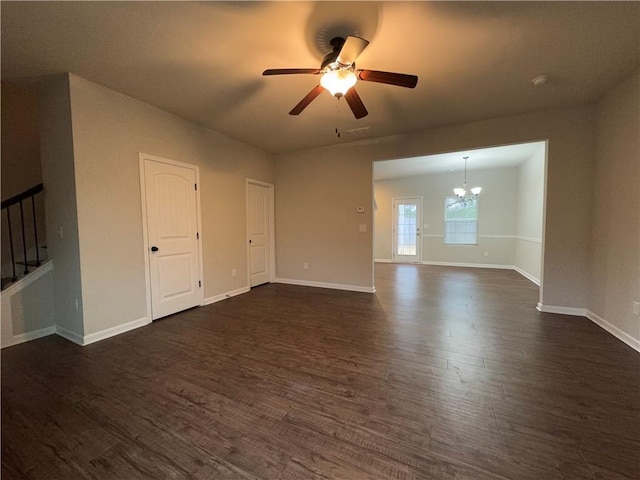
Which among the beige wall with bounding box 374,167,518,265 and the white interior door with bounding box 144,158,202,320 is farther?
the beige wall with bounding box 374,167,518,265

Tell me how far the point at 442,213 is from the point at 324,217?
459cm


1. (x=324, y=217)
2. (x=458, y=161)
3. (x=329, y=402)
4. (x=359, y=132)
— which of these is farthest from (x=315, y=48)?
(x=458, y=161)

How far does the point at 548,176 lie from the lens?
3373 millimetres

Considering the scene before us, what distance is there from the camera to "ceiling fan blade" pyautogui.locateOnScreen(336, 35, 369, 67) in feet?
5.58

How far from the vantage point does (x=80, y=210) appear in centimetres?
253

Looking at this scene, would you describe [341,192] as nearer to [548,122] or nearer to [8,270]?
[548,122]

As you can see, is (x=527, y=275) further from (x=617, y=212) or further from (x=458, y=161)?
(x=617, y=212)

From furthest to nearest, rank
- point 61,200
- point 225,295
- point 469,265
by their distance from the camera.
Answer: point 469,265 → point 225,295 → point 61,200

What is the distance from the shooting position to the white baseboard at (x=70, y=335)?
8.55 ft

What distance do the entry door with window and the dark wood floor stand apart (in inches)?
201

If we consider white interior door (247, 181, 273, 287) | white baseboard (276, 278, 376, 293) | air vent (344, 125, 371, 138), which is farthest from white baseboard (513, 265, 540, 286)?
white interior door (247, 181, 273, 287)

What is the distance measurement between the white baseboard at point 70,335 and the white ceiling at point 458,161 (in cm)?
484

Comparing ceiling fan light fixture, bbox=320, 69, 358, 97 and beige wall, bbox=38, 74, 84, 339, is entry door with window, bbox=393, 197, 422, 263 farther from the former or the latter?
beige wall, bbox=38, 74, 84, 339

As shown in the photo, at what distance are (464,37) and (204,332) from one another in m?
3.68
